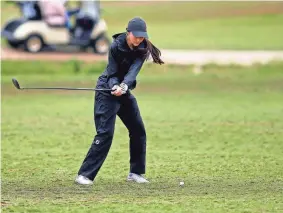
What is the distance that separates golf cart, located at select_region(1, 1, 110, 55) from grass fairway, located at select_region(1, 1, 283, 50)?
2507mm

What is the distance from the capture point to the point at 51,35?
3183cm

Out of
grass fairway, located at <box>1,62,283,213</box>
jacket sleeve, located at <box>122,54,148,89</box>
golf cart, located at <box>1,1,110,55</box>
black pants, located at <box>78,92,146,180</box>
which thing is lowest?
golf cart, located at <box>1,1,110,55</box>

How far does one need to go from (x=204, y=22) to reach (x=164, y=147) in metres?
29.5

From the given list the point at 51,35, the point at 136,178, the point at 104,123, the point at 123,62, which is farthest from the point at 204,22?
the point at 104,123

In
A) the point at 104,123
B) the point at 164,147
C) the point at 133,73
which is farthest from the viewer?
the point at 164,147

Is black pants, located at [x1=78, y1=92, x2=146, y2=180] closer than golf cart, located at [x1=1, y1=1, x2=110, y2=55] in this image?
Yes

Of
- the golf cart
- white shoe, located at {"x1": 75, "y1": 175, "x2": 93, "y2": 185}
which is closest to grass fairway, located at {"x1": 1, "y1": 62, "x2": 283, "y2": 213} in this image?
white shoe, located at {"x1": 75, "y1": 175, "x2": 93, "y2": 185}

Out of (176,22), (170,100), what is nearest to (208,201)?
(170,100)

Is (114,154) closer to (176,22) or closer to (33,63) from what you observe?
(33,63)

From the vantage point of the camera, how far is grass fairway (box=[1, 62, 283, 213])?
9.62m

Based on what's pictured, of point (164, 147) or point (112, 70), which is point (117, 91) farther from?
point (164, 147)

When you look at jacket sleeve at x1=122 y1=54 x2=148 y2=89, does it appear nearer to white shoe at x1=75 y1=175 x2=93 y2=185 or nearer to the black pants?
the black pants

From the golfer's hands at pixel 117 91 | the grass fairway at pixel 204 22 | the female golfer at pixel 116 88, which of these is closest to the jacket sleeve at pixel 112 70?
the female golfer at pixel 116 88

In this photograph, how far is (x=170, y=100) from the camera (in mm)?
20188
